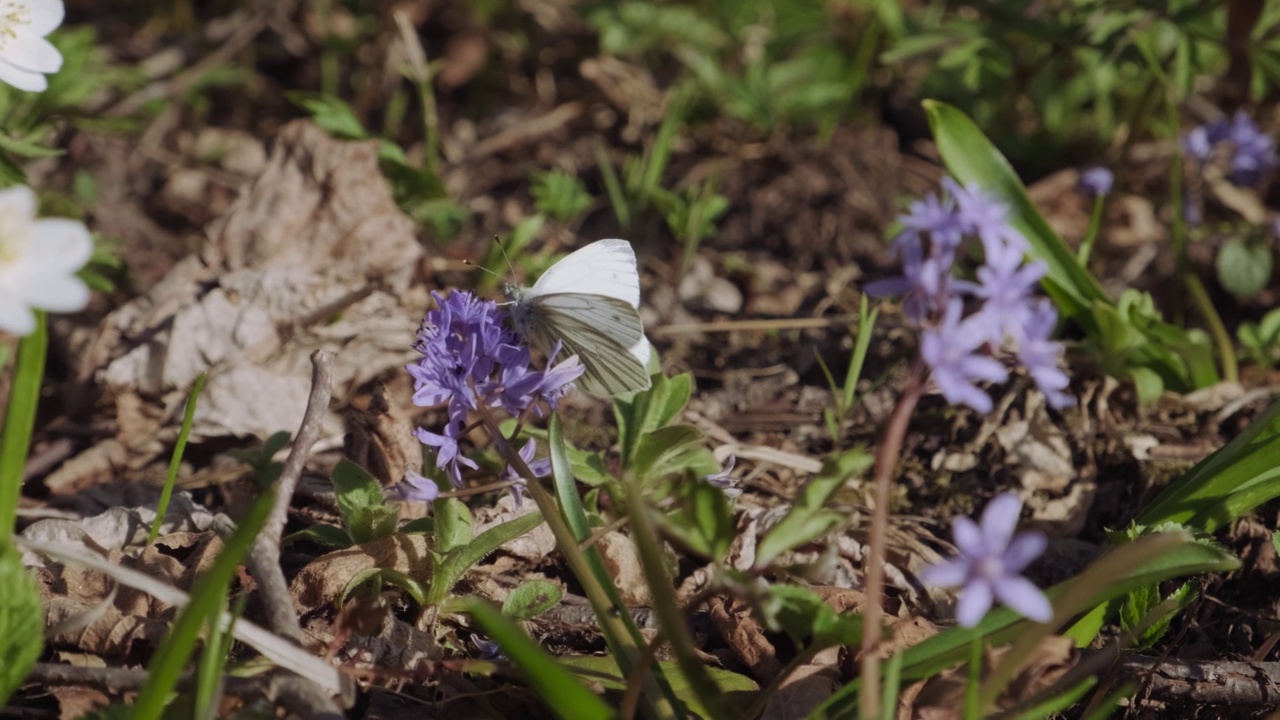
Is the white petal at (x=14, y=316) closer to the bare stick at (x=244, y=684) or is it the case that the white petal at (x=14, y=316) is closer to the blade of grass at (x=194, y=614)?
the blade of grass at (x=194, y=614)

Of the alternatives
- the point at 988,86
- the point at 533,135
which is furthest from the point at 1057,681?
the point at 533,135

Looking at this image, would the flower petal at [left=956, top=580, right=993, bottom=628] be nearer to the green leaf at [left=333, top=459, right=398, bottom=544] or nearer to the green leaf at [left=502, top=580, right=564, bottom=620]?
the green leaf at [left=502, top=580, right=564, bottom=620]

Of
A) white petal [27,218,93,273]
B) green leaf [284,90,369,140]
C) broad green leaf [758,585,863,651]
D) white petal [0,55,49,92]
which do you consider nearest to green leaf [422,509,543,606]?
broad green leaf [758,585,863,651]

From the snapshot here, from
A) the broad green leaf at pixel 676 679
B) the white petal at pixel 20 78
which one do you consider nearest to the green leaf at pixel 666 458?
the broad green leaf at pixel 676 679

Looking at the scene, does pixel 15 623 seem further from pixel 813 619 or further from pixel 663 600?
pixel 813 619

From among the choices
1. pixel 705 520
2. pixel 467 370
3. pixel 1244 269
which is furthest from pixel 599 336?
pixel 1244 269

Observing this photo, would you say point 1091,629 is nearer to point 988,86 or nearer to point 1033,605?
point 1033,605
